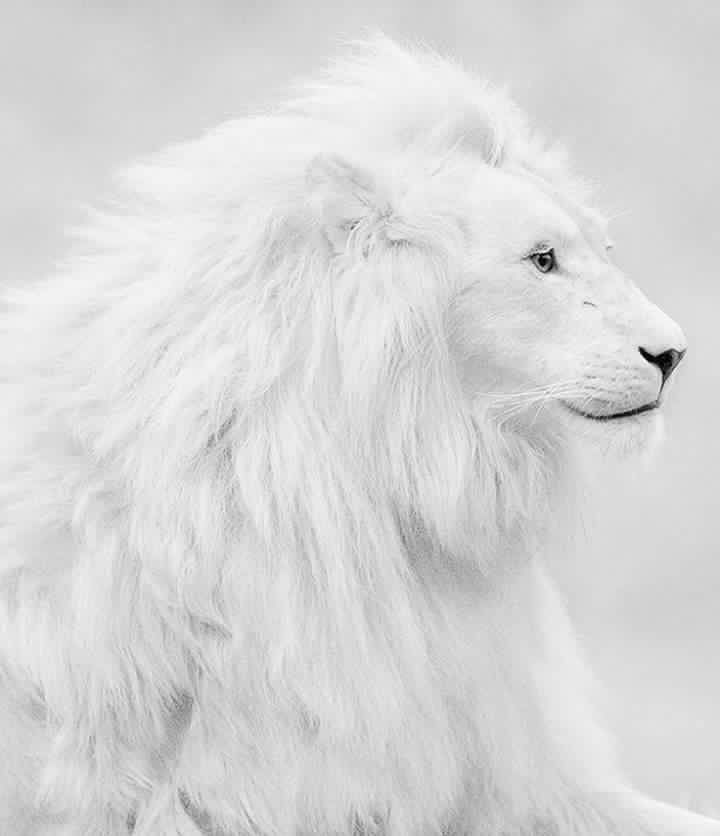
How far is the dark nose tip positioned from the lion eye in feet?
0.80

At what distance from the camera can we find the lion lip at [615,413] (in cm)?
360

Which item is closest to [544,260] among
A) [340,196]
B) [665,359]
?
[665,359]

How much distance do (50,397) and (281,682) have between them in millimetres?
744

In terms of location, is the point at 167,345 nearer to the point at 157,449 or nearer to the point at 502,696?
the point at 157,449

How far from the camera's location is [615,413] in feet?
11.8

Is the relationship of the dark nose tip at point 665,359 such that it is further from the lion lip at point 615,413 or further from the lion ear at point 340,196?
the lion ear at point 340,196

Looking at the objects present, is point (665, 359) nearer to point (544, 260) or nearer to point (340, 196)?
point (544, 260)

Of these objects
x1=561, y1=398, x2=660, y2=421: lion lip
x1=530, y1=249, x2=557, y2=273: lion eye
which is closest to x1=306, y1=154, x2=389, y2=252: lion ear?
x1=530, y1=249, x2=557, y2=273: lion eye

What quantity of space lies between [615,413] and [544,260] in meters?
0.33

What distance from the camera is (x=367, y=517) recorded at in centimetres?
358

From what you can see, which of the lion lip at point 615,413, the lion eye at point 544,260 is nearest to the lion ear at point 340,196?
the lion eye at point 544,260

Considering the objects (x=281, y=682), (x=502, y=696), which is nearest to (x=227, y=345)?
(x=281, y=682)

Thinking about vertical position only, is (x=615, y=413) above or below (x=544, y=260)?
below

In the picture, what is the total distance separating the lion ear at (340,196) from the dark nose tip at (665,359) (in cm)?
58
